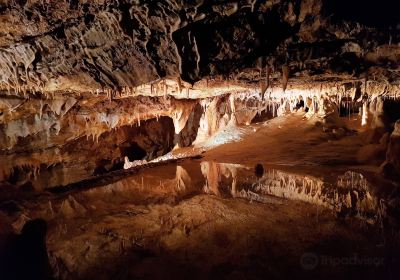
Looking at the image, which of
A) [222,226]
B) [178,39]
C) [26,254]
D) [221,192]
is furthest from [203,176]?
[26,254]

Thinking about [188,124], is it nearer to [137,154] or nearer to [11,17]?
[137,154]

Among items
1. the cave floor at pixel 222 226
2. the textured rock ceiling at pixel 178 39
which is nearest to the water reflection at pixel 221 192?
the cave floor at pixel 222 226

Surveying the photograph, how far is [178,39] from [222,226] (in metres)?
2.96

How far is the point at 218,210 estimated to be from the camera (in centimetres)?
508

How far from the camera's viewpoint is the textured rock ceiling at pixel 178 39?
4105 mm

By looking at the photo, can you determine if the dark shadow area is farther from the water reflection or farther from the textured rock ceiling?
the textured rock ceiling

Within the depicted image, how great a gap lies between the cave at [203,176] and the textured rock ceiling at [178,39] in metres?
0.03

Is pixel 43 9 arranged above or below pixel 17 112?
above

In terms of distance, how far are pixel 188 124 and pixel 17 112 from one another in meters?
9.26

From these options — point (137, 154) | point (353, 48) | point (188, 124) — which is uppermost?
point (353, 48)

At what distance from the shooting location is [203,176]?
26.9 feet

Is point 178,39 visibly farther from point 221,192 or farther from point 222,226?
point 221,192

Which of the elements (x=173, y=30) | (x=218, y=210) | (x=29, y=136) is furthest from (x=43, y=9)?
(x=29, y=136)

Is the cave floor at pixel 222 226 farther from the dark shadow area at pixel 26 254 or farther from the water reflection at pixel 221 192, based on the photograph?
the dark shadow area at pixel 26 254
